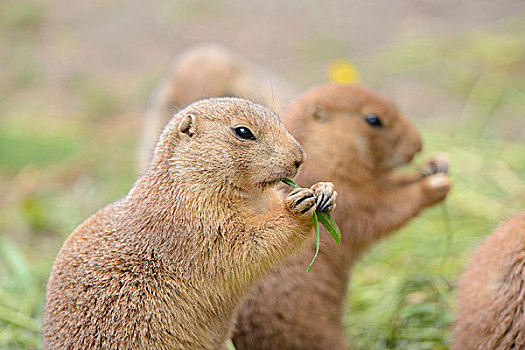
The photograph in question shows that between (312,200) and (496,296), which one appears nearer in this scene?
(312,200)

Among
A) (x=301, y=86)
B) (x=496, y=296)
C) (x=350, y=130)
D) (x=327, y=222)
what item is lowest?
(x=301, y=86)

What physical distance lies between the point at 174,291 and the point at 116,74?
8096mm

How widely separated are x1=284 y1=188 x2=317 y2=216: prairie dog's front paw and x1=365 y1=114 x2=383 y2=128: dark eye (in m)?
1.45

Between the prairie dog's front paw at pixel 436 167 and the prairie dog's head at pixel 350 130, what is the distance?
0.99 feet

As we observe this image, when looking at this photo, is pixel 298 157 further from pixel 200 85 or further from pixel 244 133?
pixel 200 85

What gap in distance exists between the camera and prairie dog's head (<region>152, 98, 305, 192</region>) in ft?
10.6

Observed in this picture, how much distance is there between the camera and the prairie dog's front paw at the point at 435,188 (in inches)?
182

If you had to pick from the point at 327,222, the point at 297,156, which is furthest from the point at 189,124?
the point at 327,222

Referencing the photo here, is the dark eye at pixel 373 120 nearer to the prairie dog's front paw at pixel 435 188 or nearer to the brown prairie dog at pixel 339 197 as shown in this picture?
the brown prairie dog at pixel 339 197

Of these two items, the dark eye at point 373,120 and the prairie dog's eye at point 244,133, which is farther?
the dark eye at point 373,120

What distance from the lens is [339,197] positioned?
14.1 ft

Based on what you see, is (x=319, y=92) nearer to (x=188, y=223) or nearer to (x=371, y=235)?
(x=371, y=235)

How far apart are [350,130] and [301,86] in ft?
18.3

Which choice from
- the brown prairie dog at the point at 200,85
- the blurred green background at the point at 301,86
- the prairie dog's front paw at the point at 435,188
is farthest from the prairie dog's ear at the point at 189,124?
the brown prairie dog at the point at 200,85
